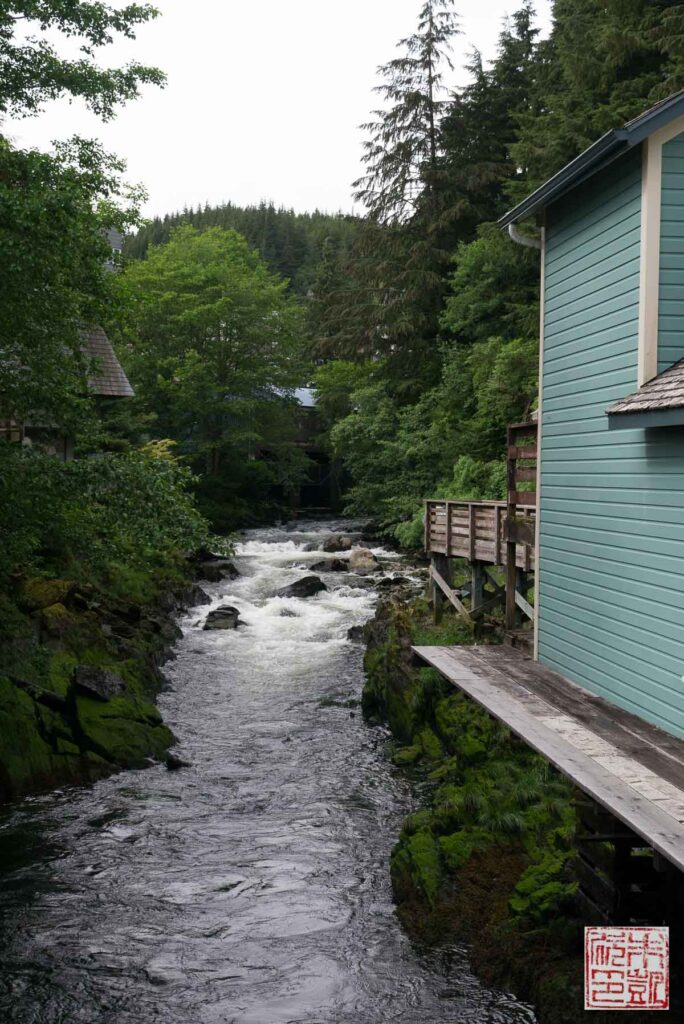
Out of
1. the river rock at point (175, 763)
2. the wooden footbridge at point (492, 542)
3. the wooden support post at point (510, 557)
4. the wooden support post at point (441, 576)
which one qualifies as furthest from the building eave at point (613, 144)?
the wooden support post at point (441, 576)

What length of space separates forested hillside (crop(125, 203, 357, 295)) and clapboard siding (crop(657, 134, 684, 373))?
233 ft

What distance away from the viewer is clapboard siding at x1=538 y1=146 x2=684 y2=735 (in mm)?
7730

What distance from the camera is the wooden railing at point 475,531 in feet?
44.2

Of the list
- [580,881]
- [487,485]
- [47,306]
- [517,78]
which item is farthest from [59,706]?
[517,78]

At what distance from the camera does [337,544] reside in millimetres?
30312

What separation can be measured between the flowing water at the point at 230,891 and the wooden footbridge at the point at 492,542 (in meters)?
2.88

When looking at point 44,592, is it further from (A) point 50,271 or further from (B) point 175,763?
(A) point 50,271

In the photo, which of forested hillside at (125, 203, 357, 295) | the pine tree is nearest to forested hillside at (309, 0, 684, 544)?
the pine tree

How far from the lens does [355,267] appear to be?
3359cm

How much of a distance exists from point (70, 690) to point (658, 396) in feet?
28.5

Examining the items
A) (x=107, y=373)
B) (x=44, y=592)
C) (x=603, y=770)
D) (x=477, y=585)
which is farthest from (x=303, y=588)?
(x=603, y=770)

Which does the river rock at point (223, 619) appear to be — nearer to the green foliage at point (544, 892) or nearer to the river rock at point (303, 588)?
the river rock at point (303, 588)

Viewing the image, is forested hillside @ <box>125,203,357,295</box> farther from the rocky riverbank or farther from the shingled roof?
the rocky riverbank

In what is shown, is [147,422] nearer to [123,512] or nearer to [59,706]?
[59,706]
